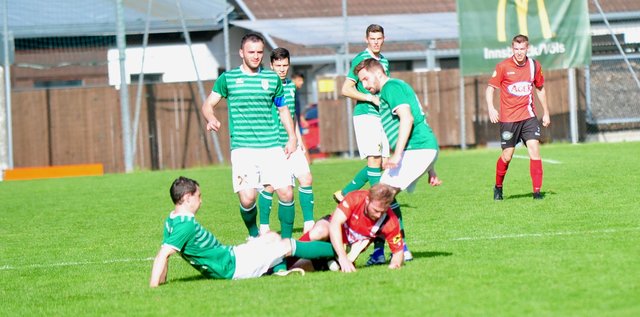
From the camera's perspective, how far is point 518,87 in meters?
14.9

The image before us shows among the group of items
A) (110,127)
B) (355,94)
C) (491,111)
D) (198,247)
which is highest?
(110,127)

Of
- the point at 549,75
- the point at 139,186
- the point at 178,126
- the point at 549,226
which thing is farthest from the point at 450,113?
the point at 549,226

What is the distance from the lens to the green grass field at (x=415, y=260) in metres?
7.61

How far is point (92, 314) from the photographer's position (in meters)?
8.11

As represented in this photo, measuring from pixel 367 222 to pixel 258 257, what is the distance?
0.87 metres

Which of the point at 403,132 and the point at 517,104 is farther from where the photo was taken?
the point at 517,104

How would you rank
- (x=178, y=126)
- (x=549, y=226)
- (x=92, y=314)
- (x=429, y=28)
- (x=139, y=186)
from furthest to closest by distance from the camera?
(x=429, y=28)
(x=178, y=126)
(x=139, y=186)
(x=549, y=226)
(x=92, y=314)

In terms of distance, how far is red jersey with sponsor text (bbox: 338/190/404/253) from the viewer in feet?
29.8

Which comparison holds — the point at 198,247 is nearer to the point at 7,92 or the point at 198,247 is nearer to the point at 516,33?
the point at 7,92

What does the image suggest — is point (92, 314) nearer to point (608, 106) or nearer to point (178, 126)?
point (178, 126)

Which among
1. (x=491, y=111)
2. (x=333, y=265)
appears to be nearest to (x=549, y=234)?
(x=333, y=265)

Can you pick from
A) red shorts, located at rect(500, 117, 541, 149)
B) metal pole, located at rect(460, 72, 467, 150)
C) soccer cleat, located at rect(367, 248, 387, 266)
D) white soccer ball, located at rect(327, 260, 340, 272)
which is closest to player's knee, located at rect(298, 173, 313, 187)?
soccer cleat, located at rect(367, 248, 387, 266)

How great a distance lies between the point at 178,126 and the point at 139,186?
7.24 m

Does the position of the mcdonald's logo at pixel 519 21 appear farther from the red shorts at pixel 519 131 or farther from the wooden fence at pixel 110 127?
the red shorts at pixel 519 131
